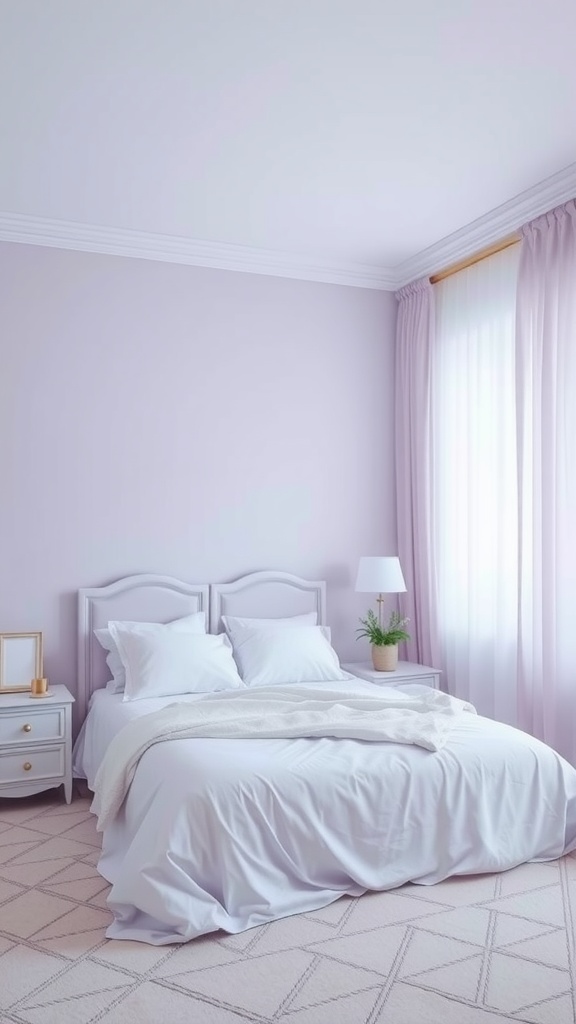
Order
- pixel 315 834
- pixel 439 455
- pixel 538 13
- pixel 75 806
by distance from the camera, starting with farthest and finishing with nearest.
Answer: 1. pixel 439 455
2. pixel 75 806
3. pixel 315 834
4. pixel 538 13

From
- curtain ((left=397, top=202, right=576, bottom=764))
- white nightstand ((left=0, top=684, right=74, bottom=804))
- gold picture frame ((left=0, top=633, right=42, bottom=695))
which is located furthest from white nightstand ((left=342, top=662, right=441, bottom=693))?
gold picture frame ((left=0, top=633, right=42, bottom=695))

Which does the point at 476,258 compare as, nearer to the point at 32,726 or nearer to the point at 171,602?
the point at 171,602

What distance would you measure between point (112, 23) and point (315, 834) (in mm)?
2845

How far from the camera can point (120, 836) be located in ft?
10.5

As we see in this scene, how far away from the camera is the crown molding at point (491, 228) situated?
3.98 metres

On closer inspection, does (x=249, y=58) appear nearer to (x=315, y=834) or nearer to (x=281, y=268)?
(x=281, y=268)

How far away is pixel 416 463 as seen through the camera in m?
5.23

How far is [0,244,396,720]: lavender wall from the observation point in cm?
453

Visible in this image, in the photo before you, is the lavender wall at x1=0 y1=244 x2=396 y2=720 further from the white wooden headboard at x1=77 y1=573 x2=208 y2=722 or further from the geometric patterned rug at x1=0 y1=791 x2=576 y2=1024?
the geometric patterned rug at x1=0 y1=791 x2=576 y2=1024

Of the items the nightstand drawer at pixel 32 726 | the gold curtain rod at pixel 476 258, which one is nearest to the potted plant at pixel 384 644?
the nightstand drawer at pixel 32 726

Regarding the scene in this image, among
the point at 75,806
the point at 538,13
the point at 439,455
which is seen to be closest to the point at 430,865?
the point at 75,806

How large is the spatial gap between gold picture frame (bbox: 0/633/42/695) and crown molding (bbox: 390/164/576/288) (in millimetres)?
3162

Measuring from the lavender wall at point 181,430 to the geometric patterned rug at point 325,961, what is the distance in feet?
6.23

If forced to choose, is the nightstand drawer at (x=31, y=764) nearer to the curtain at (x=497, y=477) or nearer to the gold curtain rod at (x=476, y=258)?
the curtain at (x=497, y=477)
